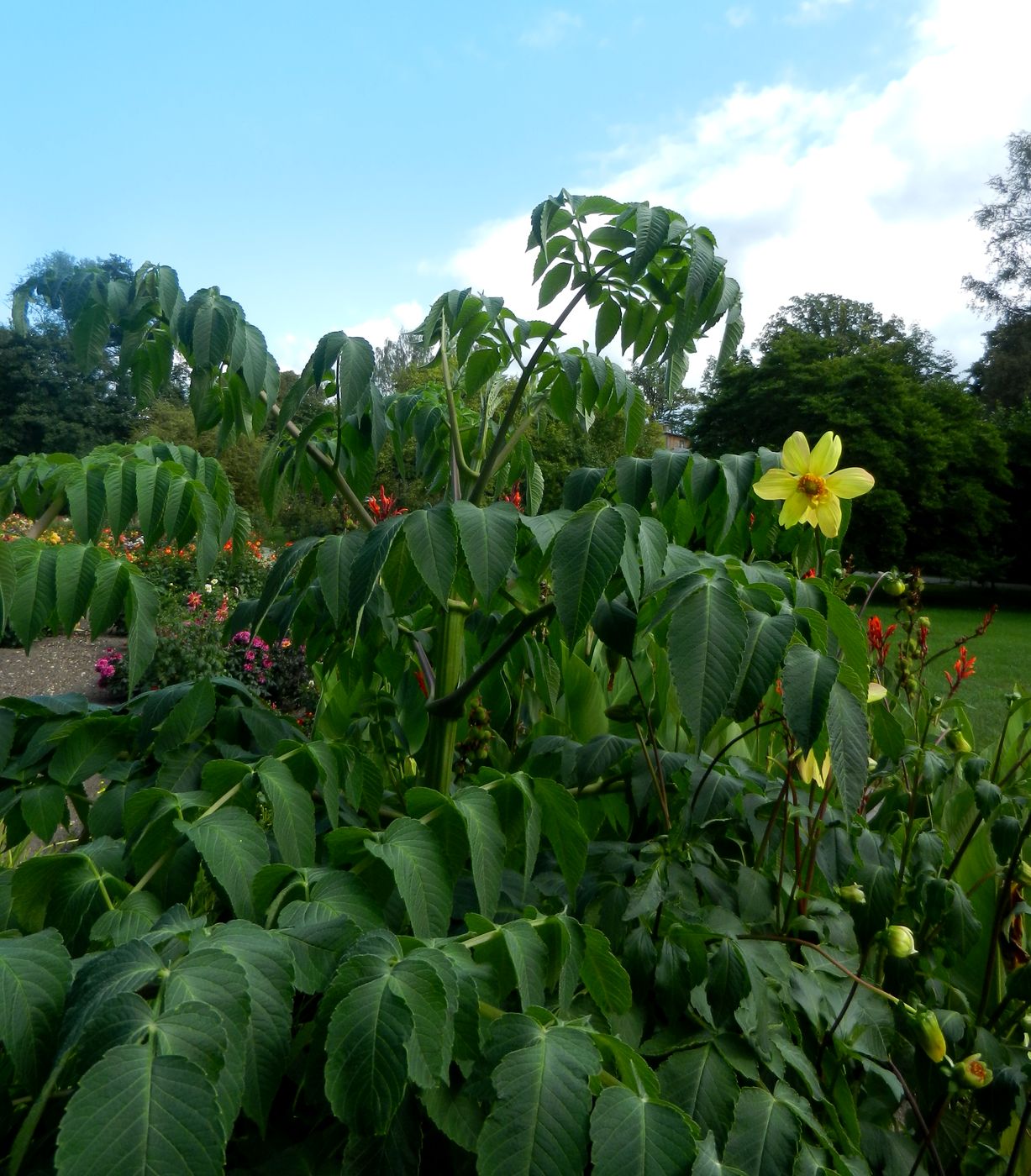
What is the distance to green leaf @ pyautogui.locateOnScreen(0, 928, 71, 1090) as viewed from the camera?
626 millimetres

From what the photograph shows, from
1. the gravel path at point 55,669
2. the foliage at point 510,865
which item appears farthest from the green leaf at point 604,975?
the gravel path at point 55,669

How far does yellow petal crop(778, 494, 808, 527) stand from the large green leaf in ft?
3.09

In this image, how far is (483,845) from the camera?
976 millimetres

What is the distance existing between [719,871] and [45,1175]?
997 millimetres

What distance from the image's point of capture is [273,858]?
131cm

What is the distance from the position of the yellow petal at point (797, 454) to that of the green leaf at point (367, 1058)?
1.04 m

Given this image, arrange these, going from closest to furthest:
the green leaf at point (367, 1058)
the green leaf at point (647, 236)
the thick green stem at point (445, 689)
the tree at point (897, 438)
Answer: the green leaf at point (367, 1058), the green leaf at point (647, 236), the thick green stem at point (445, 689), the tree at point (897, 438)

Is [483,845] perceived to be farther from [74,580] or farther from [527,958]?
[74,580]

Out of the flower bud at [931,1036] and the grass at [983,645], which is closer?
the flower bud at [931,1036]

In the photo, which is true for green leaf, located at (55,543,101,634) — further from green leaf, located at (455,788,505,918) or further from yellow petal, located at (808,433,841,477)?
yellow petal, located at (808,433,841,477)

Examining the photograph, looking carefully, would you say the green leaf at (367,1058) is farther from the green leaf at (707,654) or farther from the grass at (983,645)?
the grass at (983,645)

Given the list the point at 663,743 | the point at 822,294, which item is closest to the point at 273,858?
the point at 663,743

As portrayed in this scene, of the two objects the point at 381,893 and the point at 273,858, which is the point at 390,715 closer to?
the point at 273,858

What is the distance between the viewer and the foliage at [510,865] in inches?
25.3
